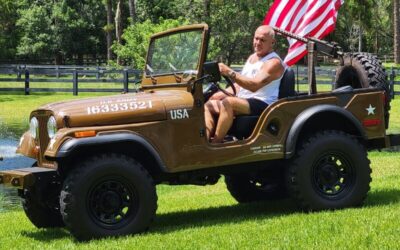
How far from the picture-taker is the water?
10086 millimetres

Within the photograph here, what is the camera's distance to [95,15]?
6381 centimetres

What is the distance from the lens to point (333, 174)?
287 inches

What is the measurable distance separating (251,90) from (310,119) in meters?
0.66

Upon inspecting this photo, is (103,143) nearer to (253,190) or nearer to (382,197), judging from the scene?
(253,190)

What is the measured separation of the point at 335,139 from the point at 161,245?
2.33 meters

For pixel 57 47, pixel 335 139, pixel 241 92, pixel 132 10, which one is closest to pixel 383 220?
pixel 335 139

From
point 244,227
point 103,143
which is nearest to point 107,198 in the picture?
point 103,143

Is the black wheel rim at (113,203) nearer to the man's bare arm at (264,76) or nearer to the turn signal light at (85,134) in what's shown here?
the turn signal light at (85,134)

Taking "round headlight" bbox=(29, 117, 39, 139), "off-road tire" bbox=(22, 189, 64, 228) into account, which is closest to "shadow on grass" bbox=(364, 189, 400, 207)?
"off-road tire" bbox=(22, 189, 64, 228)

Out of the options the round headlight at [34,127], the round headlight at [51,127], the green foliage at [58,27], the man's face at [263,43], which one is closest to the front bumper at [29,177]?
the round headlight at [51,127]

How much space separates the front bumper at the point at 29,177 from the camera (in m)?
6.11

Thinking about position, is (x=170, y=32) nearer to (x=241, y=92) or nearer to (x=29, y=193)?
(x=241, y=92)

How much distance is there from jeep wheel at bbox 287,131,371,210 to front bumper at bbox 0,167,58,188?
2335 mm

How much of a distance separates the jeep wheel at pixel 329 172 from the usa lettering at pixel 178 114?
48.9 inches
